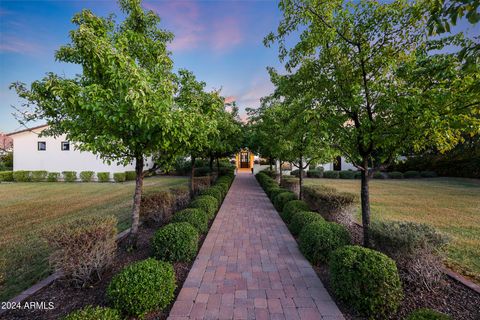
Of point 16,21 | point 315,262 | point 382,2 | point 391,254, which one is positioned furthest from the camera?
point 16,21

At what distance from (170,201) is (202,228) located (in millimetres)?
1945

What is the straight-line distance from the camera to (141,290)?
242cm

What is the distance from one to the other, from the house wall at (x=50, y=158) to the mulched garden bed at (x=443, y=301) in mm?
21259

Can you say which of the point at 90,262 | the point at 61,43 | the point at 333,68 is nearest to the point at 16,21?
the point at 61,43

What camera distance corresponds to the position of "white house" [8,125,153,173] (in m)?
20.0

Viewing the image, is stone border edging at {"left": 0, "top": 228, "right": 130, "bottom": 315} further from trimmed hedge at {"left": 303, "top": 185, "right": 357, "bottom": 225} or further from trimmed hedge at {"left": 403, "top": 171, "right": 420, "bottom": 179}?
trimmed hedge at {"left": 403, "top": 171, "right": 420, "bottom": 179}

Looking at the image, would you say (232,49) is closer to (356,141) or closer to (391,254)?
(356,141)

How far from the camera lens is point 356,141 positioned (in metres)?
4.06

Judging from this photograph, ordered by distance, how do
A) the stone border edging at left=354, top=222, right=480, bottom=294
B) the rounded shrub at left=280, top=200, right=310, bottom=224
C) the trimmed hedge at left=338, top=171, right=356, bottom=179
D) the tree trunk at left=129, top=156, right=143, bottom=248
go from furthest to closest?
the trimmed hedge at left=338, top=171, right=356, bottom=179 → the rounded shrub at left=280, top=200, right=310, bottom=224 → the tree trunk at left=129, top=156, right=143, bottom=248 → the stone border edging at left=354, top=222, right=480, bottom=294

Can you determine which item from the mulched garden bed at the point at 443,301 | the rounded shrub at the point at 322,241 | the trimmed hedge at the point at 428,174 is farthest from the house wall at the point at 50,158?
the trimmed hedge at the point at 428,174

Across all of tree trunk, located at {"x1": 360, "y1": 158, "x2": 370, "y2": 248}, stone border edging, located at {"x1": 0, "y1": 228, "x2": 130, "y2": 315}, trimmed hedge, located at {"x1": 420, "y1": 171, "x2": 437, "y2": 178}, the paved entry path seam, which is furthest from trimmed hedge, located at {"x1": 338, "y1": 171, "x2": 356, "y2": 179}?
stone border edging, located at {"x1": 0, "y1": 228, "x2": 130, "y2": 315}

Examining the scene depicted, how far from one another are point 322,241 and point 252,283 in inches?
56.2

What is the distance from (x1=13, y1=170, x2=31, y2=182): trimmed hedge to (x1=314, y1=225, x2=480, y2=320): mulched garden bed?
84.1ft

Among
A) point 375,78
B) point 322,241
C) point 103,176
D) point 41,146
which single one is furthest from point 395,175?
point 41,146
